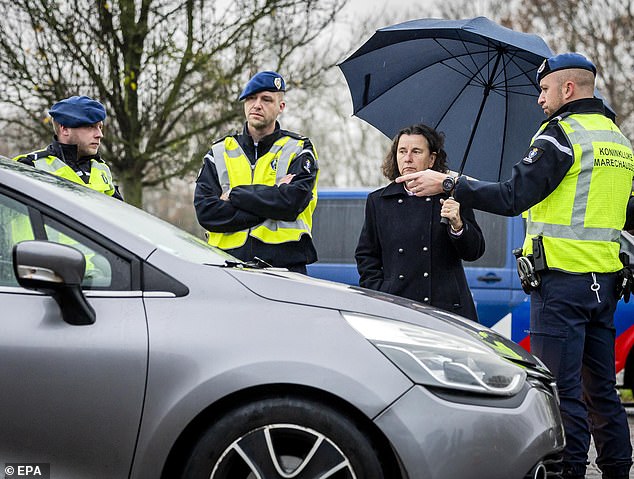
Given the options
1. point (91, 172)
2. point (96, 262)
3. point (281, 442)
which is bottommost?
point (281, 442)

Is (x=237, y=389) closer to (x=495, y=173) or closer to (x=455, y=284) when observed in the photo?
(x=455, y=284)

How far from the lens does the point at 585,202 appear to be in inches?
175

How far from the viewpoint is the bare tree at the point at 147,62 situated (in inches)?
465

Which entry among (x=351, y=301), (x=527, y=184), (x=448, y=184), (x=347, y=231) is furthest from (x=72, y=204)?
(x=347, y=231)

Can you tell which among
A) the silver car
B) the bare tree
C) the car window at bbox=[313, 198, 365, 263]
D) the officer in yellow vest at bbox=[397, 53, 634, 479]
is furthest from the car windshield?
the bare tree

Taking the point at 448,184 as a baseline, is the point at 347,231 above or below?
below

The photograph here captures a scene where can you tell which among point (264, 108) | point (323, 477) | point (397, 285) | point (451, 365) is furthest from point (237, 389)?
point (264, 108)

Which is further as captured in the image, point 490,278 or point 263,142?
point 490,278

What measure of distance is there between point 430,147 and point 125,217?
6.29 feet

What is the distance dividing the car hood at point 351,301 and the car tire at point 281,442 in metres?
0.37

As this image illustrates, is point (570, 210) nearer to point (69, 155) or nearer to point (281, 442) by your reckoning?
point (281, 442)

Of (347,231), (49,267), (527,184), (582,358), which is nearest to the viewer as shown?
(49,267)

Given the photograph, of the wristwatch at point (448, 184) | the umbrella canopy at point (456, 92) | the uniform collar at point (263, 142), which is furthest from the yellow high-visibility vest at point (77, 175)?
the wristwatch at point (448, 184)

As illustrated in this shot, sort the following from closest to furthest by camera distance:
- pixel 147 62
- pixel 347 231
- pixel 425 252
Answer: pixel 425 252
pixel 347 231
pixel 147 62
